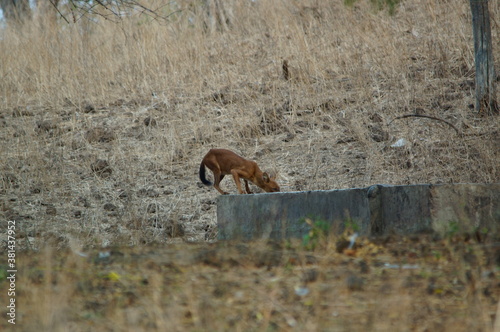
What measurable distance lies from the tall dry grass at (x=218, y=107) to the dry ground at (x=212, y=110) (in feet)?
0.11

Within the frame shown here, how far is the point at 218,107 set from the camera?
11766 millimetres

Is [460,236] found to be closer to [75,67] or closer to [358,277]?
[358,277]

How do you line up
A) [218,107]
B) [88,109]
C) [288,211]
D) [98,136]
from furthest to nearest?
[88,109] < [218,107] < [98,136] < [288,211]

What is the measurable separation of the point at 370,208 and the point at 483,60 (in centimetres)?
496

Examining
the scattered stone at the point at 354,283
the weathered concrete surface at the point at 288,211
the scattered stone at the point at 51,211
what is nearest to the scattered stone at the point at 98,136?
the scattered stone at the point at 51,211

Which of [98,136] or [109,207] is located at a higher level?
Result: [98,136]

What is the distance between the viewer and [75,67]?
44.5 ft

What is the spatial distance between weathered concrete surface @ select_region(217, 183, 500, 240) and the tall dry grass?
165 centimetres

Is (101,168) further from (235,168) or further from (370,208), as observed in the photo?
(370,208)

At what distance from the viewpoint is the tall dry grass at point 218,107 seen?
9008 mm

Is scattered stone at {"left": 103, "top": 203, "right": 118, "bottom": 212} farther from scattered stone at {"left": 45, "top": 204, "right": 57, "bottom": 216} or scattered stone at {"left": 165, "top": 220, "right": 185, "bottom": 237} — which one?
scattered stone at {"left": 165, "top": 220, "right": 185, "bottom": 237}

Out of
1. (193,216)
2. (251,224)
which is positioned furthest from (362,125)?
(251,224)

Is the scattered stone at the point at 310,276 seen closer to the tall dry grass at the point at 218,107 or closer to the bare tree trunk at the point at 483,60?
the tall dry grass at the point at 218,107

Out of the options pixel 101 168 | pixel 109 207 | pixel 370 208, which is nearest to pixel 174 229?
pixel 109 207
